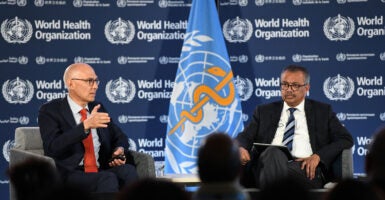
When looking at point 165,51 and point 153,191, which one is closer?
point 153,191

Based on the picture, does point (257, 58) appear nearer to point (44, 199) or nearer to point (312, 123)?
point (312, 123)

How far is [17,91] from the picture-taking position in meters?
7.75

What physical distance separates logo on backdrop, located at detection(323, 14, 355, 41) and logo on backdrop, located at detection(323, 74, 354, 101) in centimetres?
40

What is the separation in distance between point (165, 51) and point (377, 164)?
18.5ft

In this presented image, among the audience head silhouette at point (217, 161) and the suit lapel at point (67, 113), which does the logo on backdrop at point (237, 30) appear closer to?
the suit lapel at point (67, 113)

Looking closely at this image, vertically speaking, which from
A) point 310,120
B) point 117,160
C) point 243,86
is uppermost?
point 243,86

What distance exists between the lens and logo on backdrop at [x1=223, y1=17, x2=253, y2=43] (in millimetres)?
7707

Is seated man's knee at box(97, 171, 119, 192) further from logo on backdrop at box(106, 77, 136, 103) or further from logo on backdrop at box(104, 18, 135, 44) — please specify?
logo on backdrop at box(104, 18, 135, 44)

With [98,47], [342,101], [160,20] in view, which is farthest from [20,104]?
[342,101]

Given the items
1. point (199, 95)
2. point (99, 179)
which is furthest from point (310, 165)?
point (199, 95)

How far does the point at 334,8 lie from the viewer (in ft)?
25.2

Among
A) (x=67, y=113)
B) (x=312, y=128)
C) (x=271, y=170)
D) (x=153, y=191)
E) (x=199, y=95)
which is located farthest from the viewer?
(x=199, y=95)

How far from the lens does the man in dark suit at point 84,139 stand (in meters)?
5.18

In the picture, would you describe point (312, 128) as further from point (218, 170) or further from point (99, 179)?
point (218, 170)
